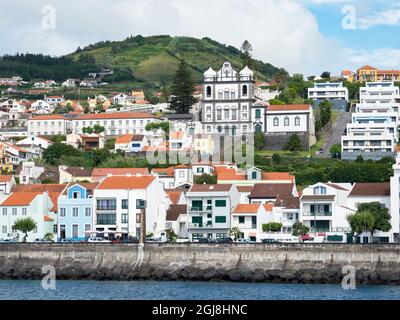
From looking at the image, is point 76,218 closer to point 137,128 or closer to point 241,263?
point 241,263

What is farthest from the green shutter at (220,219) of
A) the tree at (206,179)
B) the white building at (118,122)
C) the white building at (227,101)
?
the white building at (118,122)

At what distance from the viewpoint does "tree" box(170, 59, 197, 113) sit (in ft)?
331

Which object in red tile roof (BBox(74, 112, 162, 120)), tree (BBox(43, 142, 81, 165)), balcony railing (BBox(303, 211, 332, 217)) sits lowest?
balcony railing (BBox(303, 211, 332, 217))

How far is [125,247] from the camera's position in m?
47.0

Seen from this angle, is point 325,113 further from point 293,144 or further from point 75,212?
point 75,212

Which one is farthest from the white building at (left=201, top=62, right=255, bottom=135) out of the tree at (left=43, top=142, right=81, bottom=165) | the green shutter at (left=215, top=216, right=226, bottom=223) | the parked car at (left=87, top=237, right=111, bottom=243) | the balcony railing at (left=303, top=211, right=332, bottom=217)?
the parked car at (left=87, top=237, right=111, bottom=243)

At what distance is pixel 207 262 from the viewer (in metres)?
45.6

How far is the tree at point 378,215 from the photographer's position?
5169 cm

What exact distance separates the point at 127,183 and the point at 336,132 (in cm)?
4340

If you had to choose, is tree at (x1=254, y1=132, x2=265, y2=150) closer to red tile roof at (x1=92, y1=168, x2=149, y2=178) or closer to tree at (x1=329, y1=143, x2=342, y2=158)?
tree at (x1=329, y1=143, x2=342, y2=158)

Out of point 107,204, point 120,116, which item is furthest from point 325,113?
point 107,204

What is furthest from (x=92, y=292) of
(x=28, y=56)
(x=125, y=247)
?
(x=28, y=56)

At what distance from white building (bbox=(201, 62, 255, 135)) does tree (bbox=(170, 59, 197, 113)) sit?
18.0 ft

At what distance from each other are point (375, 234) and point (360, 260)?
9.57 metres
